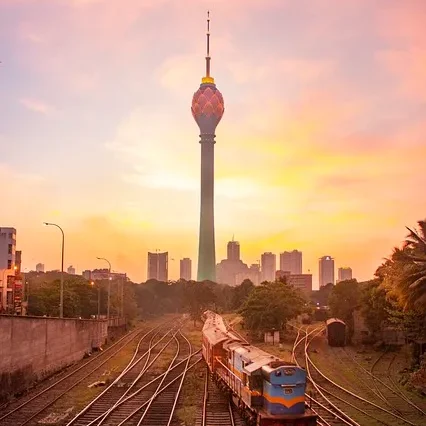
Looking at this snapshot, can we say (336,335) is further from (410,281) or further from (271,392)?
(271,392)

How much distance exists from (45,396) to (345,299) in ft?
195

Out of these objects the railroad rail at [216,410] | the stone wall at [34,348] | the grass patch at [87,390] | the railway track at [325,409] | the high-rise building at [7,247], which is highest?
the high-rise building at [7,247]

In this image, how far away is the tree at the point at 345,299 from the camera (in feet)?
271

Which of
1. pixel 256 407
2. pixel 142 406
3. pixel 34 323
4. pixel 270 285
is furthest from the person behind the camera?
pixel 270 285

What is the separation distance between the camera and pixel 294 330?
278 feet

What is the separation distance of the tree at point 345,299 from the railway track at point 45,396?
40332 millimetres

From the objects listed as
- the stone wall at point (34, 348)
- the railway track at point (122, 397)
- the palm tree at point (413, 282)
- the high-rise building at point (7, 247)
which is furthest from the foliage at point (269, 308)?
the high-rise building at point (7, 247)

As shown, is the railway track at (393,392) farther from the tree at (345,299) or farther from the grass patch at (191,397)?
the tree at (345,299)

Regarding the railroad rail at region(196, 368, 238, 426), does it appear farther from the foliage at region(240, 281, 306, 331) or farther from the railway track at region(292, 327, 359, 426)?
the foliage at region(240, 281, 306, 331)

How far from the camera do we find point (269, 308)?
227 feet

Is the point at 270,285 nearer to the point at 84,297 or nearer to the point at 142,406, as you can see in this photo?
the point at 84,297

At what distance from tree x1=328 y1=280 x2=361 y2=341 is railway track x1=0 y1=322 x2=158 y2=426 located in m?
40.3

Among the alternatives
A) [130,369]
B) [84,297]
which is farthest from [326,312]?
[130,369]

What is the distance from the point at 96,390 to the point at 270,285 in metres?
43.4
